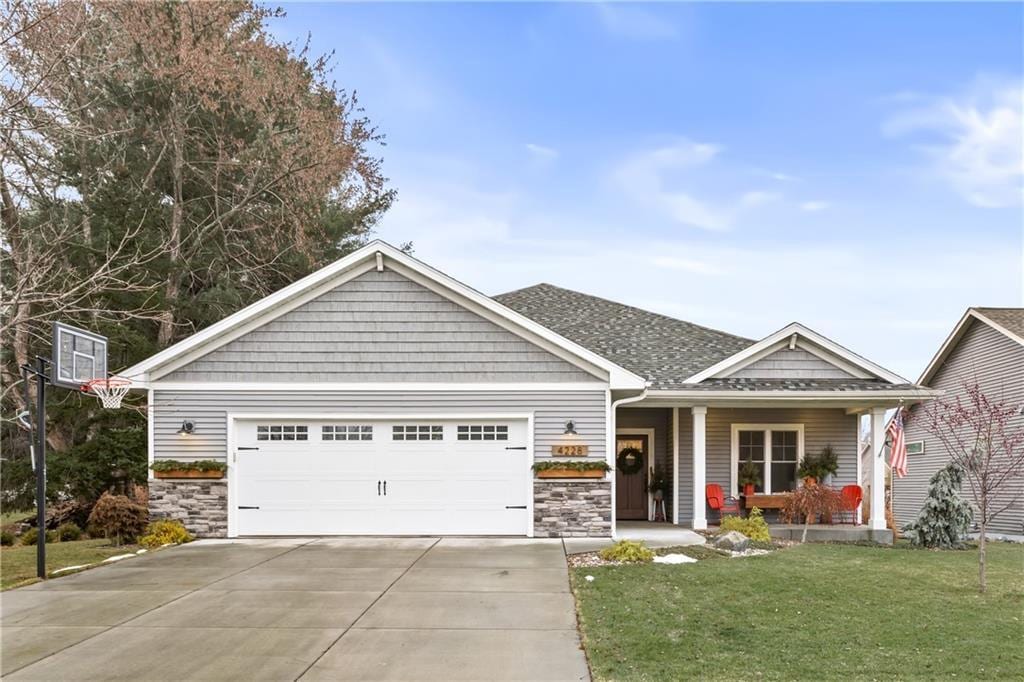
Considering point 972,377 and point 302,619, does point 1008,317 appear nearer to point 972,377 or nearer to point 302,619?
point 972,377

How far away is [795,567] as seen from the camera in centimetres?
1139

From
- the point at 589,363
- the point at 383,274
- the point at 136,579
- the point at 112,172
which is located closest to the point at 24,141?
the point at 112,172

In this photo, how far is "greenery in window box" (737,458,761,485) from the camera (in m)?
17.0

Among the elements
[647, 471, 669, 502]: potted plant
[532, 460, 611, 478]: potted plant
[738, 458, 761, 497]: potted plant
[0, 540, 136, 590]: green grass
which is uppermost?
[532, 460, 611, 478]: potted plant

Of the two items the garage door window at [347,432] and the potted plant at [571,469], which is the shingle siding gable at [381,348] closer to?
the garage door window at [347,432]

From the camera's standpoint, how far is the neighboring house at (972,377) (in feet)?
67.3

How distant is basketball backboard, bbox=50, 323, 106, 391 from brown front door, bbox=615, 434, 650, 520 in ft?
34.0

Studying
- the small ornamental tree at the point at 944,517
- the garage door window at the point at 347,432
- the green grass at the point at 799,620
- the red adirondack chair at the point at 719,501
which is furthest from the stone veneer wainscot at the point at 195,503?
the small ornamental tree at the point at 944,517

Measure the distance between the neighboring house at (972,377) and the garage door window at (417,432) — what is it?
12.7m

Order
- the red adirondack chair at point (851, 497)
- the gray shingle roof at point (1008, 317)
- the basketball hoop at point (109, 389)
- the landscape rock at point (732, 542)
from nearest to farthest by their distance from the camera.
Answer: the basketball hoop at point (109, 389) < the landscape rock at point (732, 542) < the red adirondack chair at point (851, 497) < the gray shingle roof at point (1008, 317)

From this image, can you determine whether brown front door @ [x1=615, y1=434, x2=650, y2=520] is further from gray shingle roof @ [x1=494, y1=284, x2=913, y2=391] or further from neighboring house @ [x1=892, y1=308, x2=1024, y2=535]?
A: neighboring house @ [x1=892, y1=308, x2=1024, y2=535]

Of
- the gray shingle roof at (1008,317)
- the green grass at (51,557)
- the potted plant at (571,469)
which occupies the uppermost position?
the gray shingle roof at (1008,317)

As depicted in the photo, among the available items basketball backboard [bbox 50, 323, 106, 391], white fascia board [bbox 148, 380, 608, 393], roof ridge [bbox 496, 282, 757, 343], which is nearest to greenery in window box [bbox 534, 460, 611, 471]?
white fascia board [bbox 148, 380, 608, 393]

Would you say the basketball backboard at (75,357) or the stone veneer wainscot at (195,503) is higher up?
the basketball backboard at (75,357)
